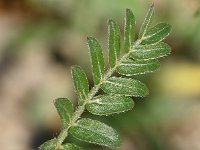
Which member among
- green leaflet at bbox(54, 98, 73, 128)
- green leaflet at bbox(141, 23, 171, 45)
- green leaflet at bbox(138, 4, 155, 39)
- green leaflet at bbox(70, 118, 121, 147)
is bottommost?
green leaflet at bbox(70, 118, 121, 147)

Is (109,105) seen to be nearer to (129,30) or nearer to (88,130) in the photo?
(88,130)

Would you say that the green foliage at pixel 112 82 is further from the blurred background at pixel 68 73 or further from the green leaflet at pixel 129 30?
the blurred background at pixel 68 73

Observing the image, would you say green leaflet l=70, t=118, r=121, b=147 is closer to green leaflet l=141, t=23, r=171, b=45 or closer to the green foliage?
the green foliage

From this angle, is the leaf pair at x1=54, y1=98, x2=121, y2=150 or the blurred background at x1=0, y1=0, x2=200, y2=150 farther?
the blurred background at x1=0, y1=0, x2=200, y2=150

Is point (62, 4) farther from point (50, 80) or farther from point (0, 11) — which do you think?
point (0, 11)

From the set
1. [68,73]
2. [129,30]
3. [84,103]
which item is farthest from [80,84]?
[68,73]

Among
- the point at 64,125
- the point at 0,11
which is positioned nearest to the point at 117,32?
the point at 64,125

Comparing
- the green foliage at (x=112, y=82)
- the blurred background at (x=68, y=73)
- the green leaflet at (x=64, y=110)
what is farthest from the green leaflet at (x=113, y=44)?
the blurred background at (x=68, y=73)

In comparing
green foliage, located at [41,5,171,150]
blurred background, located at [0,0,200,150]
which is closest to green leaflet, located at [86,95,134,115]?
green foliage, located at [41,5,171,150]
